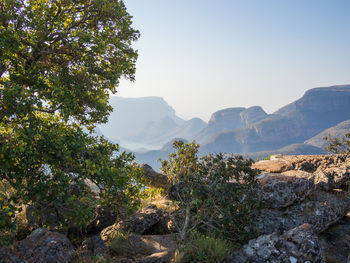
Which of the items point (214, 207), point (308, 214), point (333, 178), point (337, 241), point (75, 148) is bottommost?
point (337, 241)

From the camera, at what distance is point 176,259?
28.5 ft

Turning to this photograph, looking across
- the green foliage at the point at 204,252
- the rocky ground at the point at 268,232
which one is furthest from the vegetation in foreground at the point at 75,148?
the rocky ground at the point at 268,232

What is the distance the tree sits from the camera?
799cm

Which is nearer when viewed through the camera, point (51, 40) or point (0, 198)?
point (0, 198)

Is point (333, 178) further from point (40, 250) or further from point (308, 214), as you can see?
point (40, 250)

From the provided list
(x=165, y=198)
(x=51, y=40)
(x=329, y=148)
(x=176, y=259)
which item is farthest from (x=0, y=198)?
(x=329, y=148)

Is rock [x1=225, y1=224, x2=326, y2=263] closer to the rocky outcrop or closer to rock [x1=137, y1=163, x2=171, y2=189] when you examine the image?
the rocky outcrop

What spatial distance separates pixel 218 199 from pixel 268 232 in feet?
12.7

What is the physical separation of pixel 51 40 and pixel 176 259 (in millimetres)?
10225

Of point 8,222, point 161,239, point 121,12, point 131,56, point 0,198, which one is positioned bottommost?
point 161,239

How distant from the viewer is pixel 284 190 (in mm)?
13164

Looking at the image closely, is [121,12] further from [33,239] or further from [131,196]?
[33,239]

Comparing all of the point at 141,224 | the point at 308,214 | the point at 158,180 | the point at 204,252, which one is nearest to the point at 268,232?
the point at 308,214

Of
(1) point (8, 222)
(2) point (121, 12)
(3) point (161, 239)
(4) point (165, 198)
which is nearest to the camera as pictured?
(1) point (8, 222)
